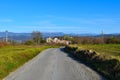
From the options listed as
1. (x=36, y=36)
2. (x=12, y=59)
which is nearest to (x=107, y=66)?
(x=12, y=59)

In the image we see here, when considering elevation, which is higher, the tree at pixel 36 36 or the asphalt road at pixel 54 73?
the asphalt road at pixel 54 73

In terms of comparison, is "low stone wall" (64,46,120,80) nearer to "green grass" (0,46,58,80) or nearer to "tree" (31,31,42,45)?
"green grass" (0,46,58,80)

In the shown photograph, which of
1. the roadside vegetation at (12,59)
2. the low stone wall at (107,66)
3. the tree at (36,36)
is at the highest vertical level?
the low stone wall at (107,66)

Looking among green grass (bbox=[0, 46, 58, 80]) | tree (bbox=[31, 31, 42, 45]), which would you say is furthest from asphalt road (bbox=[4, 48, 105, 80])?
tree (bbox=[31, 31, 42, 45])

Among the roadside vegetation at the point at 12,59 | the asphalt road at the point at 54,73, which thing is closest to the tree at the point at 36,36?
the roadside vegetation at the point at 12,59

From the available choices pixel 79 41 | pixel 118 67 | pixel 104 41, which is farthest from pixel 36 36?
pixel 118 67

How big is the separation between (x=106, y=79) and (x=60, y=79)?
243 cm

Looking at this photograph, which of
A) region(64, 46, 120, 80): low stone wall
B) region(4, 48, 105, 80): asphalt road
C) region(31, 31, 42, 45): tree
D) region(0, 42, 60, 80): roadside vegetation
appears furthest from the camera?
region(31, 31, 42, 45): tree

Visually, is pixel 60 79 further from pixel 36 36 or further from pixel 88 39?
pixel 36 36

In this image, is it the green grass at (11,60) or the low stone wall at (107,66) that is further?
the green grass at (11,60)

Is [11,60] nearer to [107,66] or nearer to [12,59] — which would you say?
[12,59]

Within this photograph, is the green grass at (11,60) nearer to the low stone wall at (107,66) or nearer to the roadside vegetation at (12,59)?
the roadside vegetation at (12,59)

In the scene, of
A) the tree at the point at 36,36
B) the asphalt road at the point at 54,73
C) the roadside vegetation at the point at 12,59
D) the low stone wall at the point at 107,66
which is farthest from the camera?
the tree at the point at 36,36

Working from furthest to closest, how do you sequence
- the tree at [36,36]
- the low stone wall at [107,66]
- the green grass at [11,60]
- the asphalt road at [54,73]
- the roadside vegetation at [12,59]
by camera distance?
the tree at [36,36], the roadside vegetation at [12,59], the green grass at [11,60], the asphalt road at [54,73], the low stone wall at [107,66]
